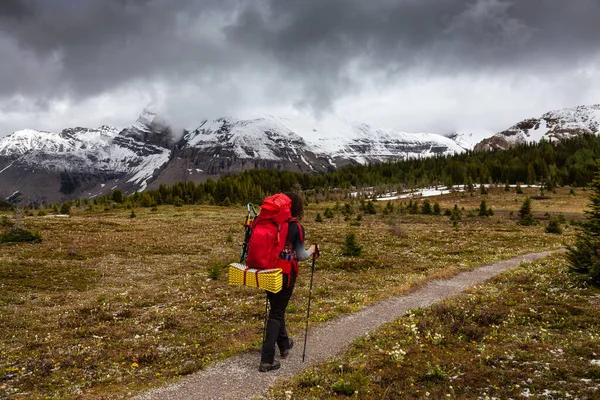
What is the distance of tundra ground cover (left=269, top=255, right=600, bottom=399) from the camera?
8773 millimetres

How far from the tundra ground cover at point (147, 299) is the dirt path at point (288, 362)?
73 centimetres

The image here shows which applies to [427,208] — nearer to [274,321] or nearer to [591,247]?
[591,247]

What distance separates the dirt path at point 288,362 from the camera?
30.9 ft

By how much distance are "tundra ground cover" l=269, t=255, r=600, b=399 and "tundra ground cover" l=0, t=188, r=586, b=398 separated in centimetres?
339

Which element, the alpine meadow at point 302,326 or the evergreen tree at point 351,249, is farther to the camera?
the evergreen tree at point 351,249

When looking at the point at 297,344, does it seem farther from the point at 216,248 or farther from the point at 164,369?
the point at 216,248

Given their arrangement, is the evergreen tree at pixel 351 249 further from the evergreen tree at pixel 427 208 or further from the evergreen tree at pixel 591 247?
the evergreen tree at pixel 427 208

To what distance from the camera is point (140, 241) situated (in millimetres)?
43781

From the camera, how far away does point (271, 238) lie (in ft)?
33.4

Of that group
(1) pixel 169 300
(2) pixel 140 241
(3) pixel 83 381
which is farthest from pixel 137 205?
(3) pixel 83 381

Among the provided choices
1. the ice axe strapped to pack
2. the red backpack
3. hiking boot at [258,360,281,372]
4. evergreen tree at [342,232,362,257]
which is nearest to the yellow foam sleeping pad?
the ice axe strapped to pack

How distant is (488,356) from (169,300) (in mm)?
15906

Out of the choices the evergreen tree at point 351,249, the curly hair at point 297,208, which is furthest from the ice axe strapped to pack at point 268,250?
the evergreen tree at point 351,249

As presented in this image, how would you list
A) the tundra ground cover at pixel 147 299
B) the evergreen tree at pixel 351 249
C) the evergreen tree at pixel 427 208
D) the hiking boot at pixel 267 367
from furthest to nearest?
the evergreen tree at pixel 427 208
the evergreen tree at pixel 351 249
the tundra ground cover at pixel 147 299
the hiking boot at pixel 267 367
